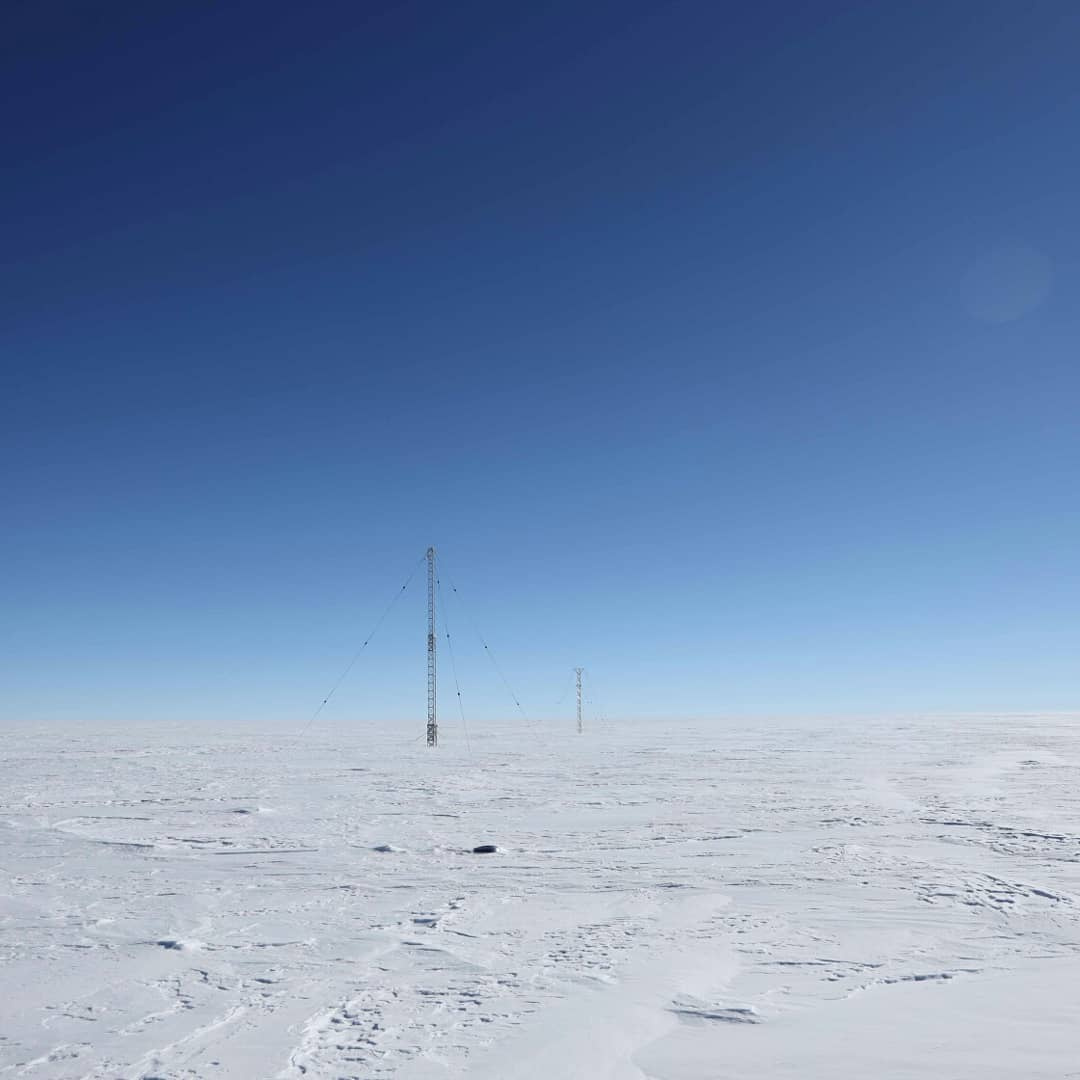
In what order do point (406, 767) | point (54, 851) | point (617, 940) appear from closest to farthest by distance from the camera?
point (617, 940), point (54, 851), point (406, 767)

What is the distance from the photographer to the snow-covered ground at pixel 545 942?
521 cm

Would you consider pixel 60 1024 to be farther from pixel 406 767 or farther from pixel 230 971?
pixel 406 767

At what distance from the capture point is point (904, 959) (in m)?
7.06

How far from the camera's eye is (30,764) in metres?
32.0

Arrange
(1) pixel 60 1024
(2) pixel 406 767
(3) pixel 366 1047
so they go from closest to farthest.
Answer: (3) pixel 366 1047
(1) pixel 60 1024
(2) pixel 406 767

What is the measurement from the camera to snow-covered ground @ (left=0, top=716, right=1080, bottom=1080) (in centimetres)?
521

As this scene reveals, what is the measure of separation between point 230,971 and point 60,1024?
54.9 inches

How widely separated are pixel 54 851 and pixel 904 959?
12504 millimetres

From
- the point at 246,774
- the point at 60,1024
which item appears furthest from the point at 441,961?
the point at 246,774

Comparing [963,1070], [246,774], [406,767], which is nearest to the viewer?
[963,1070]

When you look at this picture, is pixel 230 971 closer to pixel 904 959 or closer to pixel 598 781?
pixel 904 959

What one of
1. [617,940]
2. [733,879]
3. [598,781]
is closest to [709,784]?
[598,781]

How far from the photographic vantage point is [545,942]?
7.70 meters

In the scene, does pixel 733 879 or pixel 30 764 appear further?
pixel 30 764
